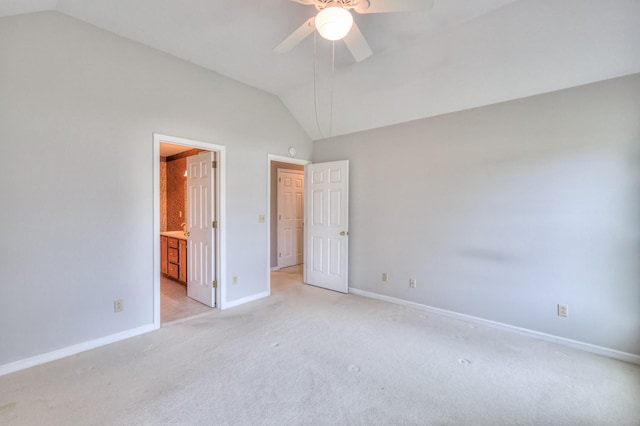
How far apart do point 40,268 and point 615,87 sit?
17.5ft

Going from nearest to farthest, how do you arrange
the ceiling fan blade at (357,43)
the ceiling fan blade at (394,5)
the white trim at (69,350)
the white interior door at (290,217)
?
the ceiling fan blade at (394,5) → the ceiling fan blade at (357,43) → the white trim at (69,350) → the white interior door at (290,217)

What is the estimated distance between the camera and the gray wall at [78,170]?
7.37 feet

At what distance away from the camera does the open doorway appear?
19.4ft

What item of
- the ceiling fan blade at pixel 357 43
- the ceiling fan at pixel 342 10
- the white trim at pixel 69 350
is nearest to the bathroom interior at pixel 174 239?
the white trim at pixel 69 350

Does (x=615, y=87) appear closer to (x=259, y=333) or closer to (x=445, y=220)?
(x=445, y=220)

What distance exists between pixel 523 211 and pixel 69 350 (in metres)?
4.64

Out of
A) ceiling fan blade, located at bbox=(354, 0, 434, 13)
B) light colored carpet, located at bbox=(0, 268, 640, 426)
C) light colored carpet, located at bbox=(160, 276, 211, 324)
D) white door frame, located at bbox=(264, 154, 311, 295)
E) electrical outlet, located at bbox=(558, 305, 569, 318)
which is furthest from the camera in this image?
white door frame, located at bbox=(264, 154, 311, 295)

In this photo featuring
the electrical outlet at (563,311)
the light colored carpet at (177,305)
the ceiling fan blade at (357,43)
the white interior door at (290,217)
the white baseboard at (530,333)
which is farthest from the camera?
the white interior door at (290,217)

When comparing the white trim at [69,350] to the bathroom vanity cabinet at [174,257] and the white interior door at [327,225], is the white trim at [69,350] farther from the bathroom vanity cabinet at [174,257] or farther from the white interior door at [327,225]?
the white interior door at [327,225]

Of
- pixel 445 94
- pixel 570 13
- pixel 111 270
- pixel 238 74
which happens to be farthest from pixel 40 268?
pixel 570 13

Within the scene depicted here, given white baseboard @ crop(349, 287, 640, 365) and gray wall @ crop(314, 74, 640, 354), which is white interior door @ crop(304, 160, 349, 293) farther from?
white baseboard @ crop(349, 287, 640, 365)

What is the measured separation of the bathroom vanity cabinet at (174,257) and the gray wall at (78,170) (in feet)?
5.18

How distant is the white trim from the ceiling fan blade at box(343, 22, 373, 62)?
3374mm

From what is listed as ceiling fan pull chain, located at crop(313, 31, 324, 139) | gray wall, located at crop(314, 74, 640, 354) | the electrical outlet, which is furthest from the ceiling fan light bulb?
the electrical outlet
